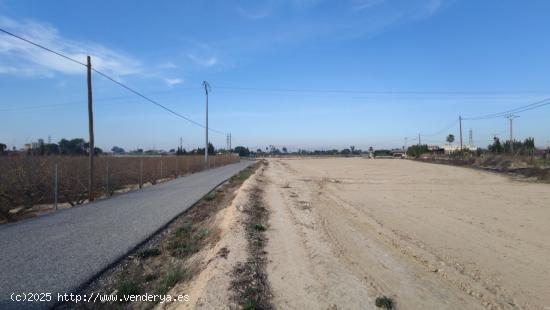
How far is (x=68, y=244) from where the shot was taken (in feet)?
27.3

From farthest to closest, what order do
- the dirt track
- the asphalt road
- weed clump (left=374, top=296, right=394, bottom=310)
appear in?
1. the asphalt road
2. the dirt track
3. weed clump (left=374, top=296, right=394, bottom=310)

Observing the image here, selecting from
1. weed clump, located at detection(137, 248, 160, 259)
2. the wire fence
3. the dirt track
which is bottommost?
the dirt track

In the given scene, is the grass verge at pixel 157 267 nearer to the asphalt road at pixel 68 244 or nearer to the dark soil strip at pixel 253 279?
the asphalt road at pixel 68 244

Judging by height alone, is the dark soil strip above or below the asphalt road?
below

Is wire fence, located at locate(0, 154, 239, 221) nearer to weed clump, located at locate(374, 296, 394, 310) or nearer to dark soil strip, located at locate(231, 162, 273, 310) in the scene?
dark soil strip, located at locate(231, 162, 273, 310)

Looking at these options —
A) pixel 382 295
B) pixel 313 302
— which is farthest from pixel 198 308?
pixel 382 295

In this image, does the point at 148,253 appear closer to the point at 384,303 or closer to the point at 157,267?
the point at 157,267

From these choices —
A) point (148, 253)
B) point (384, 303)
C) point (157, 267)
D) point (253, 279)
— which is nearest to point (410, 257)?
point (384, 303)

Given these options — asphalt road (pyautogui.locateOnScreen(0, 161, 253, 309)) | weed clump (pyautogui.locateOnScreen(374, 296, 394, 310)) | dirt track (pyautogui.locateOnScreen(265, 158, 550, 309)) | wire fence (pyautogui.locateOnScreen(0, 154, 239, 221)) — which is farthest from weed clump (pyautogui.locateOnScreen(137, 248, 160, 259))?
wire fence (pyautogui.locateOnScreen(0, 154, 239, 221))

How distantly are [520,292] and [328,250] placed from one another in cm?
323

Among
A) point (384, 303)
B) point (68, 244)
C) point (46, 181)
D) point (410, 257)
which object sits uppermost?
point (46, 181)

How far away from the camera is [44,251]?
7707mm

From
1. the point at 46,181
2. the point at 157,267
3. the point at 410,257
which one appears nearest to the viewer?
the point at 157,267

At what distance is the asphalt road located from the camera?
19.6ft
